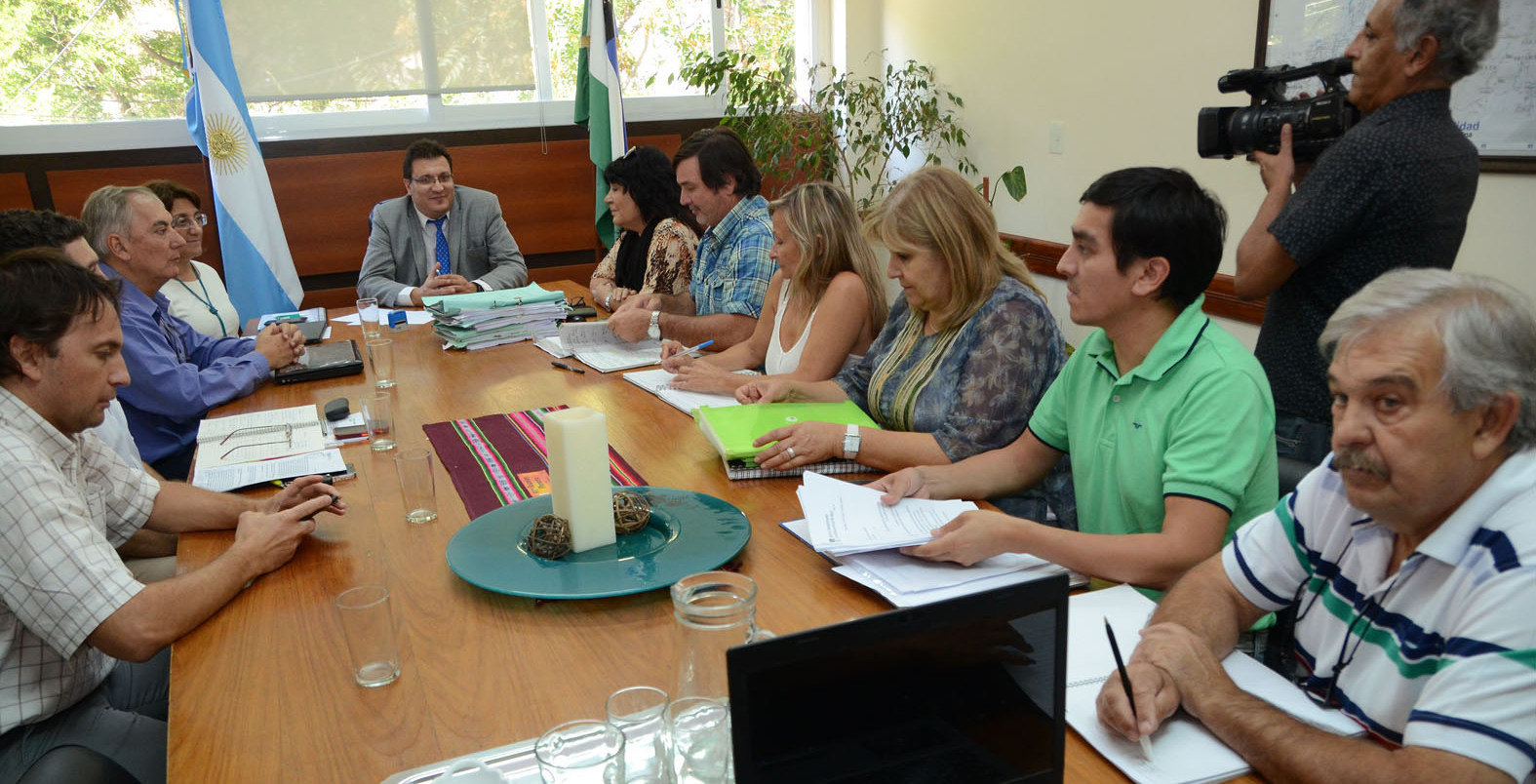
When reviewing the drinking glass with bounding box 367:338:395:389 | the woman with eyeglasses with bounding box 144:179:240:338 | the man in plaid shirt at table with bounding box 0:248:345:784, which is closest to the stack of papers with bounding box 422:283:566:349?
the drinking glass with bounding box 367:338:395:389

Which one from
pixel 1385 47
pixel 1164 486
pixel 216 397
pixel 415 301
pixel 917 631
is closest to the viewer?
pixel 917 631

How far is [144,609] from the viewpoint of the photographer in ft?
4.24

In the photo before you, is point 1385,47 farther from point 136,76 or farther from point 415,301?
point 136,76

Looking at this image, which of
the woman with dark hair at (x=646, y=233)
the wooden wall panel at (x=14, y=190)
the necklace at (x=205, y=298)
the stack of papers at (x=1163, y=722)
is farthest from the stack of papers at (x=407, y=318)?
the stack of papers at (x=1163, y=722)

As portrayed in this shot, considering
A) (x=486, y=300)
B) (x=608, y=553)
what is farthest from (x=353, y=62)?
(x=608, y=553)

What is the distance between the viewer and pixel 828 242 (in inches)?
98.6

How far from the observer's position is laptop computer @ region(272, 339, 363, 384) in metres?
2.67

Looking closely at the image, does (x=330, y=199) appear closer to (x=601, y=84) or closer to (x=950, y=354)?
(x=601, y=84)

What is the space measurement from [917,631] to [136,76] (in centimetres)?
496

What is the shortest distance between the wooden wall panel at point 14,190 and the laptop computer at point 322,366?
2.42m

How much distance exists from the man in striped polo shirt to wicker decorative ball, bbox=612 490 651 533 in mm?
742

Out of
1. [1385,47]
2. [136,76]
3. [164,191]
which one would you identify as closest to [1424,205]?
[1385,47]

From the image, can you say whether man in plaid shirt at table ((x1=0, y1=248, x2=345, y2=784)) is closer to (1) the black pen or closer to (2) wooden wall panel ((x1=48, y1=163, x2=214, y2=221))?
(1) the black pen

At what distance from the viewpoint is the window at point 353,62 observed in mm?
4277
